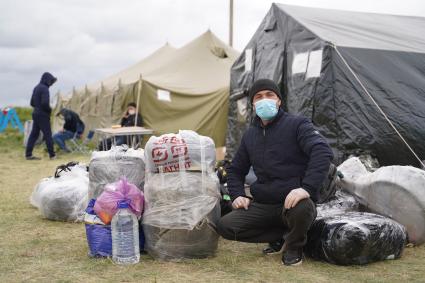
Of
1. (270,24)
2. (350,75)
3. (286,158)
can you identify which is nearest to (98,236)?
(286,158)

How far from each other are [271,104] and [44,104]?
7.58 m

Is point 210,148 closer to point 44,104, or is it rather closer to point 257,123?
point 257,123

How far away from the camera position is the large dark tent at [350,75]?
6258 millimetres

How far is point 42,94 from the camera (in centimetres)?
1011

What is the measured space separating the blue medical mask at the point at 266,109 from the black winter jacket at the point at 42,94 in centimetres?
742

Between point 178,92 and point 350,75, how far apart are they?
571 cm

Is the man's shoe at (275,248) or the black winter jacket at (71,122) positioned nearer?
the man's shoe at (275,248)

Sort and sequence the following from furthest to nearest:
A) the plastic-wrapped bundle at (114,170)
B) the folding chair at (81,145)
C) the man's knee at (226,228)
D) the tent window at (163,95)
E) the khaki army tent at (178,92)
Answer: the folding chair at (81,145) < the tent window at (163,95) < the khaki army tent at (178,92) < the plastic-wrapped bundle at (114,170) < the man's knee at (226,228)

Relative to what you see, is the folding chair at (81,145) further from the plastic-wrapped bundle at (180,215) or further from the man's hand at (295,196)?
the man's hand at (295,196)

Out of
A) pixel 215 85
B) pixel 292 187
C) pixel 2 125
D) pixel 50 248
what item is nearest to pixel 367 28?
pixel 215 85

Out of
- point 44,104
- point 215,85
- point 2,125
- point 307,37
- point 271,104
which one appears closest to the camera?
point 271,104

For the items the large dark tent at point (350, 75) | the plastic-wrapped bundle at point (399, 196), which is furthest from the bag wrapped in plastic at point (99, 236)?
the large dark tent at point (350, 75)

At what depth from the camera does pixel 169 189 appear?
11.6 ft

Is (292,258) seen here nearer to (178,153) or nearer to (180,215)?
(180,215)
